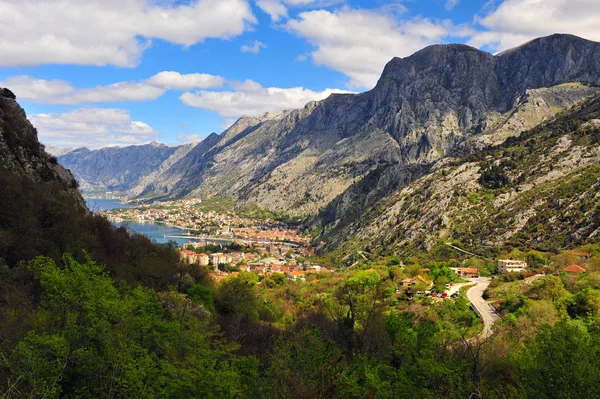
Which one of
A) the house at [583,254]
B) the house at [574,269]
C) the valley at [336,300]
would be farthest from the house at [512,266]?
the house at [574,269]

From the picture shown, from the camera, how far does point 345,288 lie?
2409 inches

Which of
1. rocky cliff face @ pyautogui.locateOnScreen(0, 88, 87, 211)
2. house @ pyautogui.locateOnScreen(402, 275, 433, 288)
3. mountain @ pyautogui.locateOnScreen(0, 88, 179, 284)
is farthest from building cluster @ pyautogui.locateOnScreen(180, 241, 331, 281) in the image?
rocky cliff face @ pyautogui.locateOnScreen(0, 88, 87, 211)

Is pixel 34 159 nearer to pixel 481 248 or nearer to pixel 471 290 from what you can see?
pixel 471 290

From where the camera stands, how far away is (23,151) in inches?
1681

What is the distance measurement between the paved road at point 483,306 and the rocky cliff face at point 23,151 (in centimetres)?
4900

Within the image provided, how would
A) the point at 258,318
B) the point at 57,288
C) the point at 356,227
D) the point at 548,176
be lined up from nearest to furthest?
the point at 57,288
the point at 258,318
the point at 548,176
the point at 356,227

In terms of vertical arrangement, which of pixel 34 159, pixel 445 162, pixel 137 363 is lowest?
pixel 137 363

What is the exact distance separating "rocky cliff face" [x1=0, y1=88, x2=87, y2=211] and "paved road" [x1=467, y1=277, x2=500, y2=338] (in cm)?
4900

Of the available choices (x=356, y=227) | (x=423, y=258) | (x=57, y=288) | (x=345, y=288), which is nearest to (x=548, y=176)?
(x=423, y=258)

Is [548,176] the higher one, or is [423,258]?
[548,176]

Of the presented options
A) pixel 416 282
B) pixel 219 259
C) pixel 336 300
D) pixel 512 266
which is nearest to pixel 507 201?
pixel 512 266

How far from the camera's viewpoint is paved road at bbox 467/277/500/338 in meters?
39.0

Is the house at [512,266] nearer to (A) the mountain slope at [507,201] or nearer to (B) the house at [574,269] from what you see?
(B) the house at [574,269]

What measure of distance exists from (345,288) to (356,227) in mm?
83329
